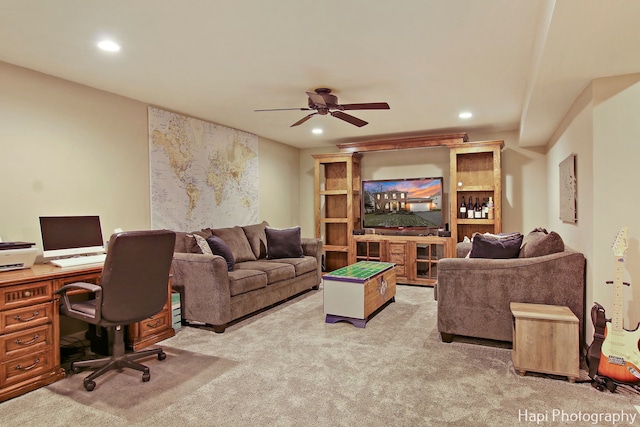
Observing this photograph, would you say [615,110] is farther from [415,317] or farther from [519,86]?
[415,317]

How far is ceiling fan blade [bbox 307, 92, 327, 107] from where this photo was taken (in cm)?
352

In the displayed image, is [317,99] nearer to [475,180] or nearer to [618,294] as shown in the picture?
[618,294]

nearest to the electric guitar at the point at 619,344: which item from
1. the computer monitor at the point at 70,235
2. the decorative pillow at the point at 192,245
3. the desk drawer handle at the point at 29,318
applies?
the decorative pillow at the point at 192,245

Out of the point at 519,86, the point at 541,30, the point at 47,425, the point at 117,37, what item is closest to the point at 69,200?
the point at 117,37

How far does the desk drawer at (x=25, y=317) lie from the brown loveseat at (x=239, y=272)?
131 centimetres

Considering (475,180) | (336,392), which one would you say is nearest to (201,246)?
(336,392)

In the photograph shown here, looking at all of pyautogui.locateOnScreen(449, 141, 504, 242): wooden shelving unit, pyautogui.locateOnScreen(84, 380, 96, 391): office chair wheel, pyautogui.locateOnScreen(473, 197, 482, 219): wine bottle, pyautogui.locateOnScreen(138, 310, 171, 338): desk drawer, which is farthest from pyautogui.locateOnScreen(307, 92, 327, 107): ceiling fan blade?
pyautogui.locateOnScreen(473, 197, 482, 219): wine bottle

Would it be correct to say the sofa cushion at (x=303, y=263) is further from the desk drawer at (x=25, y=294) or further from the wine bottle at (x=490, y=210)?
the desk drawer at (x=25, y=294)

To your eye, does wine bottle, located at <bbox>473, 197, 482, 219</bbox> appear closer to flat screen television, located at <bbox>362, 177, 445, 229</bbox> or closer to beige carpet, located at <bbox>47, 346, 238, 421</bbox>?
flat screen television, located at <bbox>362, 177, 445, 229</bbox>

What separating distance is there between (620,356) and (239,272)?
3238mm

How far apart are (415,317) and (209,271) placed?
2208 millimetres

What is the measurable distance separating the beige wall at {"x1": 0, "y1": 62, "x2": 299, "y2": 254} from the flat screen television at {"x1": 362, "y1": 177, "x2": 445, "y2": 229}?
365 cm

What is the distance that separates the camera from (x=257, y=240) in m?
5.55

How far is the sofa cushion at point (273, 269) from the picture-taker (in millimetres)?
4465
